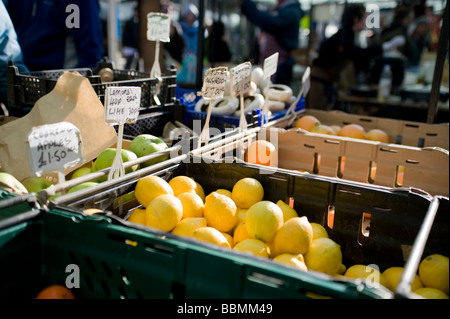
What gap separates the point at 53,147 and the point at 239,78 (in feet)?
4.13

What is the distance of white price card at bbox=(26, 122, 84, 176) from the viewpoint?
123 centimetres

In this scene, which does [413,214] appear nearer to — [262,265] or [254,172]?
[254,172]

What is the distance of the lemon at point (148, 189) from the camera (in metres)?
1.51

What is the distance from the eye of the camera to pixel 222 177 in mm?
1805

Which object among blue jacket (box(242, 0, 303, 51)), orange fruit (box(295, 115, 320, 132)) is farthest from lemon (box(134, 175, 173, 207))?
blue jacket (box(242, 0, 303, 51))

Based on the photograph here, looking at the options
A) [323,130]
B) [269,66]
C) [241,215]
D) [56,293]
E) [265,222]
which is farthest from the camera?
[323,130]

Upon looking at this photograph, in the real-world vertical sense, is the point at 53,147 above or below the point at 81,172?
above

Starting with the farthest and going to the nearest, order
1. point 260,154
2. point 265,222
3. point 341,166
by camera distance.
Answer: point 341,166 < point 260,154 < point 265,222

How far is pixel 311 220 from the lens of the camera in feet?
5.46

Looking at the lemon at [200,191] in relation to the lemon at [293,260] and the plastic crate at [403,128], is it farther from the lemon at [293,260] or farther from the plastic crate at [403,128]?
the plastic crate at [403,128]

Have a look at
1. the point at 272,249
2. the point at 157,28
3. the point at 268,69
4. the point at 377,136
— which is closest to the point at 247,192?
the point at 272,249

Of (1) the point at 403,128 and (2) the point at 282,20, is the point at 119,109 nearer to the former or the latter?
(1) the point at 403,128

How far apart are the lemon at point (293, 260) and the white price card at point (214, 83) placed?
40.9 inches
